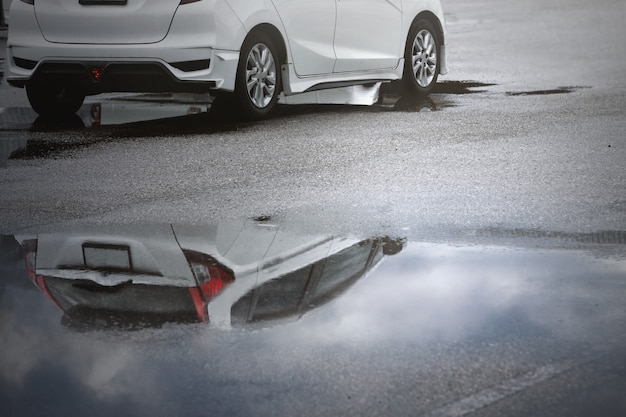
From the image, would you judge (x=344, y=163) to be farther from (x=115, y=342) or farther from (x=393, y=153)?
A: (x=115, y=342)

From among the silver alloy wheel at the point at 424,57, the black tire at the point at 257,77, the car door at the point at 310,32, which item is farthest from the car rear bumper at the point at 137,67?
the silver alloy wheel at the point at 424,57

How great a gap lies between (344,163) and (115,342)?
4.53 m

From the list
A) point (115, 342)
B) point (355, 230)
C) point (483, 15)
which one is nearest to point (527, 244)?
point (355, 230)

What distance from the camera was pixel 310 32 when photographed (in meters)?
11.8

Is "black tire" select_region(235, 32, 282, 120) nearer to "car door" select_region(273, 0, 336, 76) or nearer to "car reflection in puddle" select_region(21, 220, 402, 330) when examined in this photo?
"car door" select_region(273, 0, 336, 76)

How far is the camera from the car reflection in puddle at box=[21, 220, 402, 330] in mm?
4801

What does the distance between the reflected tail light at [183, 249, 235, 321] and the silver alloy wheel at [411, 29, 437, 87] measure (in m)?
8.09

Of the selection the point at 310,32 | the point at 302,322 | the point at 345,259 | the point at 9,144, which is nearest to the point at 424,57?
the point at 310,32

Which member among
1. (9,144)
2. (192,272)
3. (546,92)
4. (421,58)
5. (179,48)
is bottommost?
(9,144)

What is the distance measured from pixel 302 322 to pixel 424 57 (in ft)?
30.9

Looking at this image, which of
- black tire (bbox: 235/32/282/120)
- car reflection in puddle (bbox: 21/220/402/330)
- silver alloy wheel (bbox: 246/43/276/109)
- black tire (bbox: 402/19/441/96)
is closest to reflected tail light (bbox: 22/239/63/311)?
car reflection in puddle (bbox: 21/220/402/330)

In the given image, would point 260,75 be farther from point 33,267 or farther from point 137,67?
point 33,267

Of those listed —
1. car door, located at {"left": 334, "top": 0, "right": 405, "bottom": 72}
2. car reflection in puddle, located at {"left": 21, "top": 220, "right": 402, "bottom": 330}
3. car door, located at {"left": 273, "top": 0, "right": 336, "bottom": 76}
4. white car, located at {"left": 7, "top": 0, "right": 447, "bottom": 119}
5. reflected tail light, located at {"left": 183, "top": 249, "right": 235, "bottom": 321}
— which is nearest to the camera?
car reflection in puddle, located at {"left": 21, "top": 220, "right": 402, "bottom": 330}

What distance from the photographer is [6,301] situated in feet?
16.4
